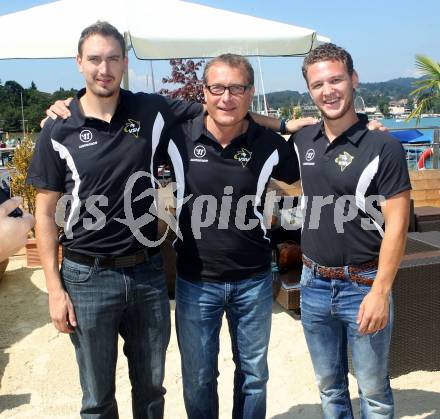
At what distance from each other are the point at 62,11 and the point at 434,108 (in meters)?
12.1

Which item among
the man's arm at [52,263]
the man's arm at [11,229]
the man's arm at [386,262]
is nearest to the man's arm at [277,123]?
the man's arm at [386,262]

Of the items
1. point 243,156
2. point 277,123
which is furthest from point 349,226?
point 277,123

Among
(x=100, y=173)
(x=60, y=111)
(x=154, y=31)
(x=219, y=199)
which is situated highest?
(x=154, y=31)

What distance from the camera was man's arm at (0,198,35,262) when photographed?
1596 millimetres

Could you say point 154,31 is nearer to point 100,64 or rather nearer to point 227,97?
point 100,64

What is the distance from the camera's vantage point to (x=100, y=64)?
2.18m

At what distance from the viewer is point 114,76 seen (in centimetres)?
220

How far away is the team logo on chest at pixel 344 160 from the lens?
2.16m

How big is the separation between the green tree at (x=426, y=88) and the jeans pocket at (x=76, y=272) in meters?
12.5

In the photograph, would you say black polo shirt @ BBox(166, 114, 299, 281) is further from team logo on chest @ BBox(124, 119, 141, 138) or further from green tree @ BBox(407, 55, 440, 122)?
green tree @ BBox(407, 55, 440, 122)

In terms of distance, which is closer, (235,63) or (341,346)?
(235,63)

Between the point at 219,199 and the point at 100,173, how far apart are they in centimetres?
56

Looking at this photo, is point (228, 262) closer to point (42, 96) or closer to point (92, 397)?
point (92, 397)

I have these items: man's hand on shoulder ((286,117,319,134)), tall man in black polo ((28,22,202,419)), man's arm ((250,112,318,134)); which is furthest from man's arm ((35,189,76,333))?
man's hand on shoulder ((286,117,319,134))
